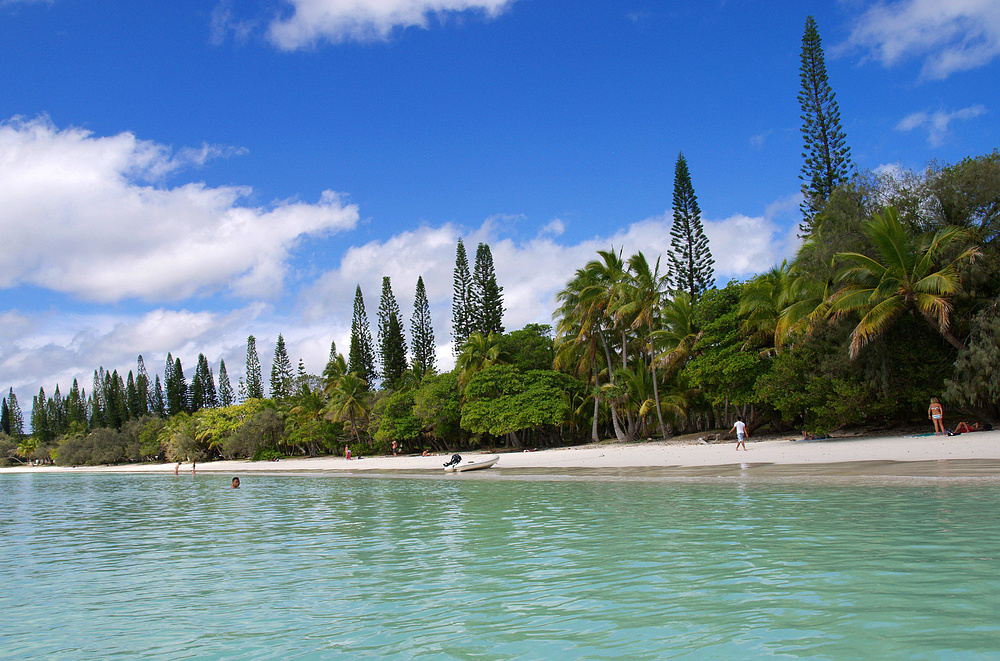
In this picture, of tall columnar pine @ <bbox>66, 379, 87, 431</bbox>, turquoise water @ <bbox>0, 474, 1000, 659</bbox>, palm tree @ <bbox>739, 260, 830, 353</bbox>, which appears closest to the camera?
turquoise water @ <bbox>0, 474, 1000, 659</bbox>

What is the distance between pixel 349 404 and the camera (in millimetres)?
39344

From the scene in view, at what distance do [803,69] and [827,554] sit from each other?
2756 cm

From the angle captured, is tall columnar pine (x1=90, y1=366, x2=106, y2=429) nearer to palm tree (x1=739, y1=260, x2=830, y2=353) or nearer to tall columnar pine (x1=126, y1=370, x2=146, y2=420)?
tall columnar pine (x1=126, y1=370, x2=146, y2=420)


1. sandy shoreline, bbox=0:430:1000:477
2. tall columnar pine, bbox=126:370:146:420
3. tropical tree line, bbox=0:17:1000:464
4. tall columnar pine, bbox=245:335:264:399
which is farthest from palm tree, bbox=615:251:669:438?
tall columnar pine, bbox=126:370:146:420

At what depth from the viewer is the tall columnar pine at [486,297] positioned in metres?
41.5

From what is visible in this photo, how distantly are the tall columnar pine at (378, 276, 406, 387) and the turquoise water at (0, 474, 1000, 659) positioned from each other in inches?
1468

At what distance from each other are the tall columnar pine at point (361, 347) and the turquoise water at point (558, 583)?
4057 centimetres

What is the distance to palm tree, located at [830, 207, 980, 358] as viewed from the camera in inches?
572

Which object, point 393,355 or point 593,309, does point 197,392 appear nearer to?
point 393,355

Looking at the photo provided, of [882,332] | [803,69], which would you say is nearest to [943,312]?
[882,332]

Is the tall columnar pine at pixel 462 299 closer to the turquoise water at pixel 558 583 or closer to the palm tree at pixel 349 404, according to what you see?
the palm tree at pixel 349 404

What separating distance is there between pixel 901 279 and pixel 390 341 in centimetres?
3725

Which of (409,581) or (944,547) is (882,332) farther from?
(409,581)

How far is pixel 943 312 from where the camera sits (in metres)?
14.0
